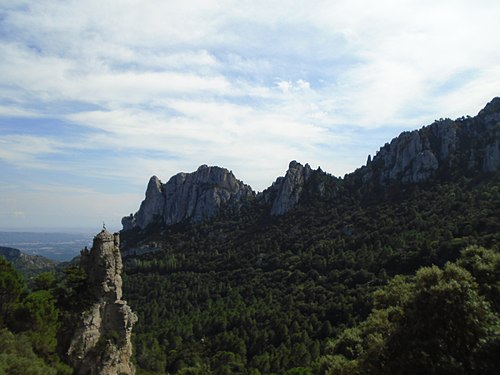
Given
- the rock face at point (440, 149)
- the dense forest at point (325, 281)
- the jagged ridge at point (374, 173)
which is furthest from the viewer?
the jagged ridge at point (374, 173)

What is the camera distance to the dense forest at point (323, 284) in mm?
18500

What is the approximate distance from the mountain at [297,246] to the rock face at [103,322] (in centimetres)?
1636

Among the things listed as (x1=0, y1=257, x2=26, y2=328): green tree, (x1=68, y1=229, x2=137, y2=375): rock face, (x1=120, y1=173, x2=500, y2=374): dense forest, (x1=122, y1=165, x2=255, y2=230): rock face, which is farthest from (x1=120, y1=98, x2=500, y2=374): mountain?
(x1=0, y1=257, x2=26, y2=328): green tree

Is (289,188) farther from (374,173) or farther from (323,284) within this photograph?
(323,284)

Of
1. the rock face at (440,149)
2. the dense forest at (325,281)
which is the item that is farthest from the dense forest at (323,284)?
the rock face at (440,149)

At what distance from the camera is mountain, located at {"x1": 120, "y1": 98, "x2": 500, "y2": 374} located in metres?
71.1

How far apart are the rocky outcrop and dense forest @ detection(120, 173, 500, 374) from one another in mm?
4132

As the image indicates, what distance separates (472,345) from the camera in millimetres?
16172

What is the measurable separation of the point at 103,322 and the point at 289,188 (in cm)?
11446

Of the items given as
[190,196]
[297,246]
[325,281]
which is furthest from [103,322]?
[190,196]

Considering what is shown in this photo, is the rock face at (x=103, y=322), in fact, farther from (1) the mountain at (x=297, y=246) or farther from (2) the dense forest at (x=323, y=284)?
(1) the mountain at (x=297, y=246)

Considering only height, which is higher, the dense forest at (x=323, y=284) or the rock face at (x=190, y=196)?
the rock face at (x=190, y=196)

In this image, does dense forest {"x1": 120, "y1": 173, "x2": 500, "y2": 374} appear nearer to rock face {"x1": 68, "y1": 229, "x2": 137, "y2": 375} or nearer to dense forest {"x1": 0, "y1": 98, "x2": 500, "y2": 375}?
dense forest {"x1": 0, "y1": 98, "x2": 500, "y2": 375}

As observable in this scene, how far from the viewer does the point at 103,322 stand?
110 feet
